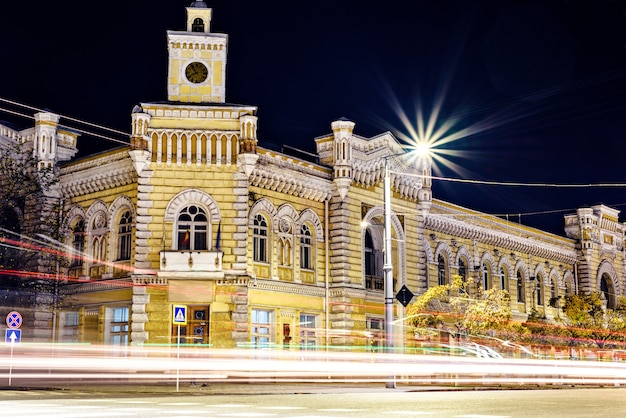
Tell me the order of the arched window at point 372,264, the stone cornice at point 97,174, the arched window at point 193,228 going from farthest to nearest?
1. the arched window at point 372,264
2. the stone cornice at point 97,174
3. the arched window at point 193,228

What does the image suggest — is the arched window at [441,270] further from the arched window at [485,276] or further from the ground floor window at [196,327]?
the ground floor window at [196,327]

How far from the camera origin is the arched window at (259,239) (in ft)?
126

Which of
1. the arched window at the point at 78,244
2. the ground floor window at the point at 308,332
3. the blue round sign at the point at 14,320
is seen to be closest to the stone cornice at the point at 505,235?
the ground floor window at the point at 308,332

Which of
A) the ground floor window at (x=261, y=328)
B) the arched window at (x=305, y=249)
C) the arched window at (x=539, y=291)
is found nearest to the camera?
the ground floor window at (x=261, y=328)

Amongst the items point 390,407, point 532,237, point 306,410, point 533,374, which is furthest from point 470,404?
point 532,237

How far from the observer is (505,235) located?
58.2 meters

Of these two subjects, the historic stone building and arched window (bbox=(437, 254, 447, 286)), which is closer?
the historic stone building

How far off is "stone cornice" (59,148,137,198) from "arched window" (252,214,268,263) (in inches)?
233

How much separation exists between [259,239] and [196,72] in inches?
334

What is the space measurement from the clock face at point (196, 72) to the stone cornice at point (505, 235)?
17.1m

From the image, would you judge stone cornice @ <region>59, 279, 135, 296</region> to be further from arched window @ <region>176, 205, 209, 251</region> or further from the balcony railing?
arched window @ <region>176, 205, 209, 251</region>

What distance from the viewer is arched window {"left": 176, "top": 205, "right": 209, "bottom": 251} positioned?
3653 centimetres

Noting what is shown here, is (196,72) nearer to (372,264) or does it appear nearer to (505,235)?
(372,264)

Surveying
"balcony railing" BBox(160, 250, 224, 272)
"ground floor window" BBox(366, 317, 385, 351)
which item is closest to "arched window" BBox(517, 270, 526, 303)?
"ground floor window" BBox(366, 317, 385, 351)
